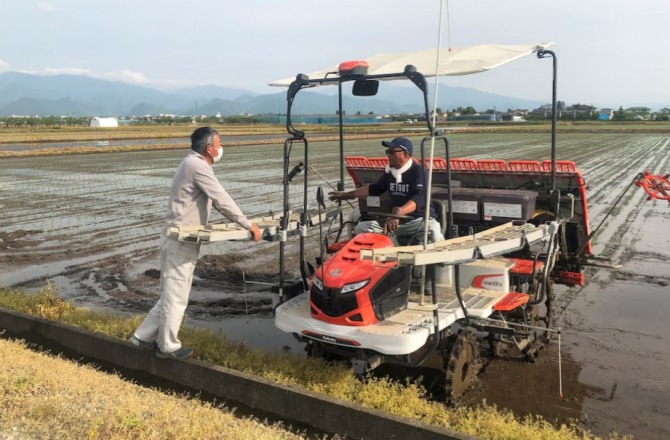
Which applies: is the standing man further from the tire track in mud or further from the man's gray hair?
the tire track in mud

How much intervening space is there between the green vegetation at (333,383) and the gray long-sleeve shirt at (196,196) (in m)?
1.23

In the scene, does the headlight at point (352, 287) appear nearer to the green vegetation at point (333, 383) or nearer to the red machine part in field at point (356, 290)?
the red machine part in field at point (356, 290)

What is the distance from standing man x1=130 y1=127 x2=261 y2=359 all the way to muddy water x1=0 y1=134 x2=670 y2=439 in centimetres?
146

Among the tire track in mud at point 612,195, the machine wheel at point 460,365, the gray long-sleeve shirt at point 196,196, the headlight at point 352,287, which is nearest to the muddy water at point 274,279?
the tire track in mud at point 612,195

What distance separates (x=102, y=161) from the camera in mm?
28719

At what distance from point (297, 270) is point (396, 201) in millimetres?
3781

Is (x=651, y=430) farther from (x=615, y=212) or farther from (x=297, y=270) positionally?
(x=615, y=212)

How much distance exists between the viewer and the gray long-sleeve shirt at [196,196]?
16.2 ft

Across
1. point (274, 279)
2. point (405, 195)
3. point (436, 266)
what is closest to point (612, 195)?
point (274, 279)

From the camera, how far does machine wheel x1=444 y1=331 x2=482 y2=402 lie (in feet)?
15.5

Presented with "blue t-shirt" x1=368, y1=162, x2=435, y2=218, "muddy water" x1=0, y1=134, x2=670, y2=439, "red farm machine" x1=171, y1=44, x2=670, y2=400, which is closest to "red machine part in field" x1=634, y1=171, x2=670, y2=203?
"red farm machine" x1=171, y1=44, x2=670, y2=400

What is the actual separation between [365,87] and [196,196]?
1794 mm

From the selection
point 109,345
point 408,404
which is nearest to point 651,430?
point 408,404

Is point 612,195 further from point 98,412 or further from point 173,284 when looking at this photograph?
point 98,412
